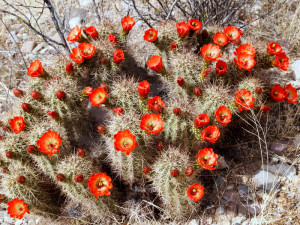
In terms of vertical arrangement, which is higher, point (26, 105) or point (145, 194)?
point (26, 105)

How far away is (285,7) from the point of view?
500 cm

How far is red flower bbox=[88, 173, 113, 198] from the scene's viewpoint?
8.29 feet

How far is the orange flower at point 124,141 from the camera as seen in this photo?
2410 millimetres

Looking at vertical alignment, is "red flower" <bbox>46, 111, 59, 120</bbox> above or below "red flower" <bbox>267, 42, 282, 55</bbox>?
below

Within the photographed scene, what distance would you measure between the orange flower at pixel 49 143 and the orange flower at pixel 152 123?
0.89 metres

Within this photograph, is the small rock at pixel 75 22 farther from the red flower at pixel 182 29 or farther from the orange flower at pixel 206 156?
the orange flower at pixel 206 156

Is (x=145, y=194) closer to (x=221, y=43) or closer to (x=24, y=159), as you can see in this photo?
(x=24, y=159)

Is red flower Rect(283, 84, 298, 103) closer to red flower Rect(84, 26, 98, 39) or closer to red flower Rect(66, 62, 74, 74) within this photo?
red flower Rect(84, 26, 98, 39)

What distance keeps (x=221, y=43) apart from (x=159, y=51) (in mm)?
787

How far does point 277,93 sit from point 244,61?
1.96 feet

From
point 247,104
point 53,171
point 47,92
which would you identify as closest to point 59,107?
point 47,92

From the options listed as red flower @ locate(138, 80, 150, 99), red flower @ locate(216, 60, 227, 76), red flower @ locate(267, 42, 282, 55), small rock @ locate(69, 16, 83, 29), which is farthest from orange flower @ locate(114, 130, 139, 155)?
small rock @ locate(69, 16, 83, 29)

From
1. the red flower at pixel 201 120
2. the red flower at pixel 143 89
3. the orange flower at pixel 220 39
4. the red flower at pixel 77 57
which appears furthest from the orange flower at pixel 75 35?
the red flower at pixel 201 120

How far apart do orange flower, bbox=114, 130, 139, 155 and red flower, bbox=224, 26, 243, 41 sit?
190 cm
